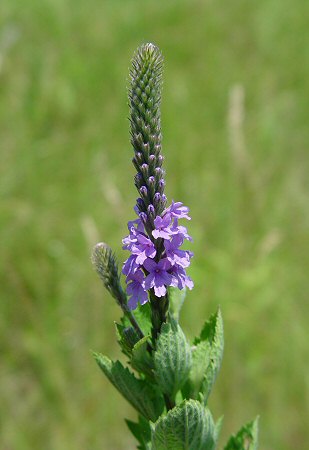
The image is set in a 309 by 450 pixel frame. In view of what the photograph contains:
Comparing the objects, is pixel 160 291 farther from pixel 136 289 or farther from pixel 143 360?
pixel 143 360

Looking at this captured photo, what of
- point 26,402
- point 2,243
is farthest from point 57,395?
point 2,243

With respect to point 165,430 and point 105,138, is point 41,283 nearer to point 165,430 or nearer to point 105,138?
point 105,138

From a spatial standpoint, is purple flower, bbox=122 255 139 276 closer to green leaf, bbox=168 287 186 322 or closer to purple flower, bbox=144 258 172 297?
purple flower, bbox=144 258 172 297

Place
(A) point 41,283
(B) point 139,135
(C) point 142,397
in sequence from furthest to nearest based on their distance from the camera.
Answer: (A) point 41,283 < (C) point 142,397 < (B) point 139,135

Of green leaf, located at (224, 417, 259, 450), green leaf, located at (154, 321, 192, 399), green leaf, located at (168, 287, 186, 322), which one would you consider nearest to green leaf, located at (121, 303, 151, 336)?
green leaf, located at (168, 287, 186, 322)

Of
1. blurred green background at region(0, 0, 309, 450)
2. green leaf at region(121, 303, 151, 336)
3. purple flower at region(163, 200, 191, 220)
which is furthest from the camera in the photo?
blurred green background at region(0, 0, 309, 450)

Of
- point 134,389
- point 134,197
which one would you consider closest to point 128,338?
point 134,389
